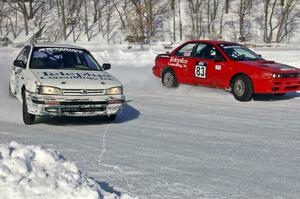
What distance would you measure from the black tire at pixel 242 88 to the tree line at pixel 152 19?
38.0 m

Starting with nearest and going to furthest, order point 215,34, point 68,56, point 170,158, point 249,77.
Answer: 1. point 170,158
2. point 68,56
3. point 249,77
4. point 215,34

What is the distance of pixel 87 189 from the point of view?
3.61 metres

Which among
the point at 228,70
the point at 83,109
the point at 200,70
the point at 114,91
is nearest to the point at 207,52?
→ the point at 200,70

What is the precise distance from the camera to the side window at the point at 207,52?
37.5ft

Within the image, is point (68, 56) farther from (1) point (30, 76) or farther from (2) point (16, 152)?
(2) point (16, 152)

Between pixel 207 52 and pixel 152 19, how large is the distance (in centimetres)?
4251

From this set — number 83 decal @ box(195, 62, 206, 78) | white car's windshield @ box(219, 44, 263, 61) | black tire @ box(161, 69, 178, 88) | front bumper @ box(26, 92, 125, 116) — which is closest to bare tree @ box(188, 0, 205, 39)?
black tire @ box(161, 69, 178, 88)

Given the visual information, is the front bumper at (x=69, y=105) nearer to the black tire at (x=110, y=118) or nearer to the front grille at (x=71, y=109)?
the front grille at (x=71, y=109)

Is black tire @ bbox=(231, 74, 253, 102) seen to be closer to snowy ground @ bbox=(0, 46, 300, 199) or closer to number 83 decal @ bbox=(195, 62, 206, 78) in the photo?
snowy ground @ bbox=(0, 46, 300, 199)

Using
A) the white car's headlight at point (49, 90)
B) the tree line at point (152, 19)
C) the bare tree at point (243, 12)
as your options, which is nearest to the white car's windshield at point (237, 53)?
the white car's headlight at point (49, 90)

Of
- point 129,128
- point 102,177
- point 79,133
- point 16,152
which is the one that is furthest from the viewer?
point 129,128

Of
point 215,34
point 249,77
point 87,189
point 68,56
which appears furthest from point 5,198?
point 215,34

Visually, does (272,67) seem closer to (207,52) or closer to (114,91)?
(207,52)

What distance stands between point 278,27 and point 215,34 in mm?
7647
